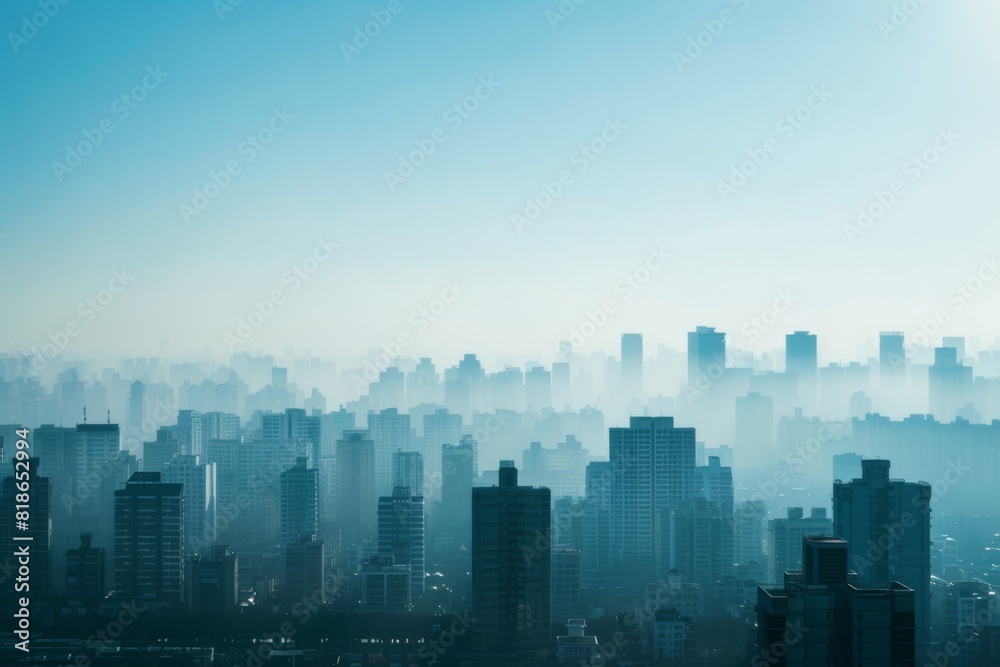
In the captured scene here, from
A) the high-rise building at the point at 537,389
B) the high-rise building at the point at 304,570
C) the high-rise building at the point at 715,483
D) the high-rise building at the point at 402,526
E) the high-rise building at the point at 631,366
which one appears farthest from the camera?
the high-rise building at the point at 537,389

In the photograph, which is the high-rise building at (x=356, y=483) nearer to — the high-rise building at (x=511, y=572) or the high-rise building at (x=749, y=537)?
the high-rise building at (x=749, y=537)

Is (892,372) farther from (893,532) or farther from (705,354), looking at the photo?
(893,532)

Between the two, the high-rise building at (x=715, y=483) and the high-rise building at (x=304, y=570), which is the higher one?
the high-rise building at (x=715, y=483)

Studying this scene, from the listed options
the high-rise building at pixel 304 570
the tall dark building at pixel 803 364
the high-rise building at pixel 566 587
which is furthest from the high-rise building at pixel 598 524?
the tall dark building at pixel 803 364

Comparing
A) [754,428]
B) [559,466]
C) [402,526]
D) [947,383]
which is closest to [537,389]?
[559,466]

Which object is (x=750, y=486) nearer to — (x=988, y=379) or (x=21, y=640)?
(x=988, y=379)

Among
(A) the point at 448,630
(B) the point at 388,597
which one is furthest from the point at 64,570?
(A) the point at 448,630

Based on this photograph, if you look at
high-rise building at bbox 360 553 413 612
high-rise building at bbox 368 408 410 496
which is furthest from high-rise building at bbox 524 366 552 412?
high-rise building at bbox 360 553 413 612

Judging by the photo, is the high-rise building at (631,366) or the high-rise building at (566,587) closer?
the high-rise building at (566,587)
